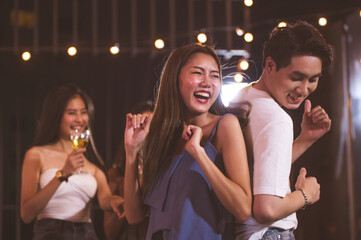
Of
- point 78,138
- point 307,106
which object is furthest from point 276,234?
point 78,138

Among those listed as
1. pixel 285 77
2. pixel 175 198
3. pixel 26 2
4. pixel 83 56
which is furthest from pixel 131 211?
pixel 26 2

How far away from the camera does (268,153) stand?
1684 mm

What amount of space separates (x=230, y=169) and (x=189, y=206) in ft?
0.63

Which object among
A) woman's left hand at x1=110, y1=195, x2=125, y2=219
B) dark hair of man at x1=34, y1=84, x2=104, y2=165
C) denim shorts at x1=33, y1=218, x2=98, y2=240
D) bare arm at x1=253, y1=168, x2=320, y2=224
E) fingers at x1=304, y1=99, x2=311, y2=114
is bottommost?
denim shorts at x1=33, y1=218, x2=98, y2=240

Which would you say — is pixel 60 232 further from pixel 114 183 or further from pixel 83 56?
pixel 83 56

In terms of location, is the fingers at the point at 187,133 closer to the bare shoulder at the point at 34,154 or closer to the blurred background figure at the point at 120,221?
the blurred background figure at the point at 120,221

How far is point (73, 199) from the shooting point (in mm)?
3117

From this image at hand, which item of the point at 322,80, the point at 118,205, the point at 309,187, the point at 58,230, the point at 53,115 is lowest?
the point at 58,230

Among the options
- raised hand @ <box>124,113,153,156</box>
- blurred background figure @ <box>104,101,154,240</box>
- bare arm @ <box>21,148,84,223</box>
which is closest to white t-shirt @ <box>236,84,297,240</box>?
raised hand @ <box>124,113,153,156</box>

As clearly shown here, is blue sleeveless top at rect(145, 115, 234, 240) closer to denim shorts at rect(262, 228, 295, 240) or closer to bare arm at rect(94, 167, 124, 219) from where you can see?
denim shorts at rect(262, 228, 295, 240)

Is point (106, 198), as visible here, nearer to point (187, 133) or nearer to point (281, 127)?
point (187, 133)

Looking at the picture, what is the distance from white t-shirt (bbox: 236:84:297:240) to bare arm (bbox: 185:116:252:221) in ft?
0.17

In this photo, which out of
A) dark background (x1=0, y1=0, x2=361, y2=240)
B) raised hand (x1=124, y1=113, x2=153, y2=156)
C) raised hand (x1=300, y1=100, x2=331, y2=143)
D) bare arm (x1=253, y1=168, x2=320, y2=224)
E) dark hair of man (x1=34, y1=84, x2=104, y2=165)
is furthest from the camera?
dark background (x1=0, y1=0, x2=361, y2=240)

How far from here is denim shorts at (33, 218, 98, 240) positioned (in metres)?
2.99
